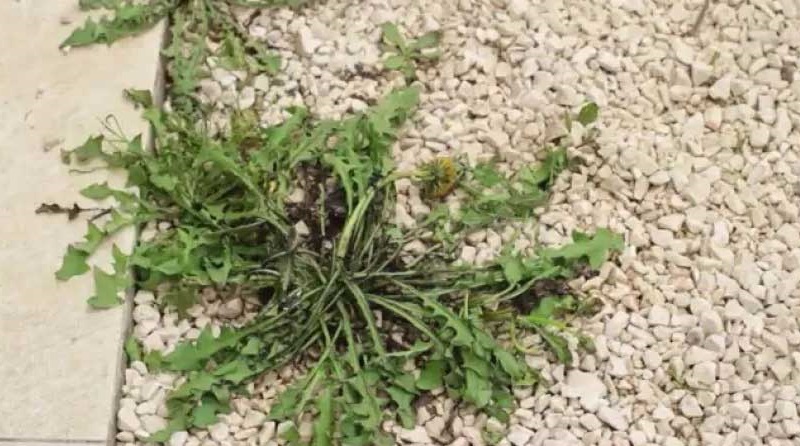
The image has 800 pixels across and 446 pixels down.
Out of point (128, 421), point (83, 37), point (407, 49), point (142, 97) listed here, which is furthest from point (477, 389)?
point (83, 37)

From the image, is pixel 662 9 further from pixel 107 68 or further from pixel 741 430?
pixel 107 68

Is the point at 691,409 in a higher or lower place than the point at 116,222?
lower

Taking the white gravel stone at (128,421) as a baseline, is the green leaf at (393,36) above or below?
above

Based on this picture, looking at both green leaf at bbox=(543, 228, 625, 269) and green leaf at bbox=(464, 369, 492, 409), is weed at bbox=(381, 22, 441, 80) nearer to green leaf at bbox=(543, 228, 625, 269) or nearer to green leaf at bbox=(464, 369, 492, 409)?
green leaf at bbox=(543, 228, 625, 269)

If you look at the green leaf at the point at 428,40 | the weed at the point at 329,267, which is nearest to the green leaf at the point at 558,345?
the weed at the point at 329,267

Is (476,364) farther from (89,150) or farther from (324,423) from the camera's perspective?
(89,150)

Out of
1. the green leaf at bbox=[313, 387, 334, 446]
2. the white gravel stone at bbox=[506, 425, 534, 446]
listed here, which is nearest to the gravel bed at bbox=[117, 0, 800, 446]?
the white gravel stone at bbox=[506, 425, 534, 446]

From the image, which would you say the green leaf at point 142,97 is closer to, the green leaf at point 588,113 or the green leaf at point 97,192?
the green leaf at point 97,192
